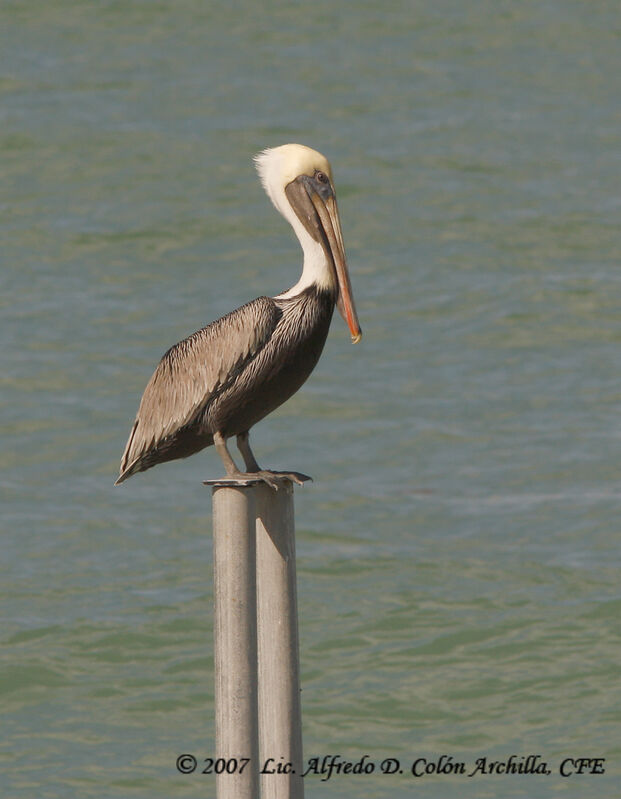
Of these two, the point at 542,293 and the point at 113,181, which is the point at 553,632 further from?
the point at 113,181

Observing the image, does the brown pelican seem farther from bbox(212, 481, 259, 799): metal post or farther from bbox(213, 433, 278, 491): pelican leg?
bbox(212, 481, 259, 799): metal post

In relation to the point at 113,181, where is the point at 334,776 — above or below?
below

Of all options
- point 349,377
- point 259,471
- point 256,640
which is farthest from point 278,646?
point 349,377

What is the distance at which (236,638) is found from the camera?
5.01 meters

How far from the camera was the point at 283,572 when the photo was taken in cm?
511

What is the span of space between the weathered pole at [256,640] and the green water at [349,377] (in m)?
3.74

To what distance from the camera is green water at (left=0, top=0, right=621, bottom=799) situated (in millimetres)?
10305

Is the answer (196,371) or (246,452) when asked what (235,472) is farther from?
(196,371)

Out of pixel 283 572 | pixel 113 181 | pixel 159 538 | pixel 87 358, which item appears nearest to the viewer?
pixel 283 572

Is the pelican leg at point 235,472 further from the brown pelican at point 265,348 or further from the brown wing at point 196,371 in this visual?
the brown wing at point 196,371

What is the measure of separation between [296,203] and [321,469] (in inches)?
396

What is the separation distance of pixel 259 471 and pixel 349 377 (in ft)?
42.9

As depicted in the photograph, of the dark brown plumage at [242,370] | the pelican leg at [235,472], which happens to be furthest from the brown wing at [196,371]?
the pelican leg at [235,472]

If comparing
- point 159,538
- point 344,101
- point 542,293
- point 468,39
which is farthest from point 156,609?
point 468,39
